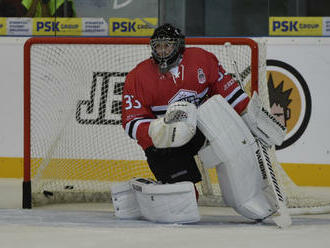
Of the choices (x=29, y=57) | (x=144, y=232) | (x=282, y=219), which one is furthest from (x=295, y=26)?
(x=144, y=232)

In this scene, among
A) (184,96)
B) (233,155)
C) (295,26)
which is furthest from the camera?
(295,26)

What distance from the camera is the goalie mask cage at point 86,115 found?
4.43 m

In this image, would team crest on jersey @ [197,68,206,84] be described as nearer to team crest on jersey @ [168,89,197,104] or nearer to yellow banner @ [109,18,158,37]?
team crest on jersey @ [168,89,197,104]

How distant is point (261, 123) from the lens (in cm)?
350

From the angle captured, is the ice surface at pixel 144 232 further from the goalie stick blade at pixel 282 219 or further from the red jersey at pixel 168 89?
the red jersey at pixel 168 89

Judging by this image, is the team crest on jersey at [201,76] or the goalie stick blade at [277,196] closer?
the goalie stick blade at [277,196]

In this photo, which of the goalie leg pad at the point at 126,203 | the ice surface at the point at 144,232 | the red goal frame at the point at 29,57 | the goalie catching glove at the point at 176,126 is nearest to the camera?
the ice surface at the point at 144,232

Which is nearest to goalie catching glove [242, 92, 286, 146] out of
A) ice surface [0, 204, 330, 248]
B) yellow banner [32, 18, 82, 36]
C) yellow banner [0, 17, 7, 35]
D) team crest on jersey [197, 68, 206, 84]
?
team crest on jersey [197, 68, 206, 84]

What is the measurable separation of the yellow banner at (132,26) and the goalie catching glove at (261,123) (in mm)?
2170

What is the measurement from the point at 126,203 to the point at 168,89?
55 cm

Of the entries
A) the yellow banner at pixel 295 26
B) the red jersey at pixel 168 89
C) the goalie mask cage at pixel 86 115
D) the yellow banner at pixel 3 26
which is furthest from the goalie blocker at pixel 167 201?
the yellow banner at pixel 3 26

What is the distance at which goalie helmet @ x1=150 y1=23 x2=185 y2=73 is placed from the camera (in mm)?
3568

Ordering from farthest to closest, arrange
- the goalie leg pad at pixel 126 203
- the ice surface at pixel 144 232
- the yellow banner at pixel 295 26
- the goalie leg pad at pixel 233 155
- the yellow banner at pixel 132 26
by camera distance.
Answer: the yellow banner at pixel 132 26
the yellow banner at pixel 295 26
the goalie leg pad at pixel 126 203
the goalie leg pad at pixel 233 155
the ice surface at pixel 144 232

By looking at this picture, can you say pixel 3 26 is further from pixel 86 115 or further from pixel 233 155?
pixel 233 155
